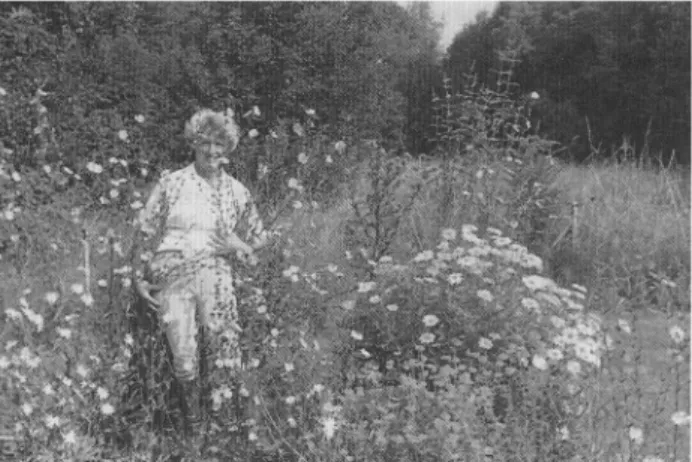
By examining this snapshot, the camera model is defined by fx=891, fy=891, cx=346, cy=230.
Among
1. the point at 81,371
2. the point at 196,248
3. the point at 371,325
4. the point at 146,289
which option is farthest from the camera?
the point at 371,325

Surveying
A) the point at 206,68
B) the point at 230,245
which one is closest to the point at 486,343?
the point at 230,245

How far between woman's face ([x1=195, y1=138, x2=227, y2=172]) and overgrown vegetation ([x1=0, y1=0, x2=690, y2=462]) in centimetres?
48

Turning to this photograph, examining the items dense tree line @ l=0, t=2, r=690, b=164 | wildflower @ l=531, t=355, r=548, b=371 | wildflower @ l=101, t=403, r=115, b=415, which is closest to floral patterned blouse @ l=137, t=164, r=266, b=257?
wildflower @ l=101, t=403, r=115, b=415

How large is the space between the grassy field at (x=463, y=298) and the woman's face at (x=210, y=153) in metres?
0.56

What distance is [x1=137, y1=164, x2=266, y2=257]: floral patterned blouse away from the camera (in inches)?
150

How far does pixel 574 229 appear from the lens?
6926 millimetres

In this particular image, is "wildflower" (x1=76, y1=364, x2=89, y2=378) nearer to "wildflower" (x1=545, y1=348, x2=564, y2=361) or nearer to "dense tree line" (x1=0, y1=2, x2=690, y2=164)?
"wildflower" (x1=545, y1=348, x2=564, y2=361)

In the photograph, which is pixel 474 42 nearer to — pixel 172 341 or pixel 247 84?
pixel 247 84

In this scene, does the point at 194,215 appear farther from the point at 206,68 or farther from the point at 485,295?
the point at 206,68

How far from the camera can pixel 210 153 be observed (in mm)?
3865

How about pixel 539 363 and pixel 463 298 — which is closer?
pixel 539 363

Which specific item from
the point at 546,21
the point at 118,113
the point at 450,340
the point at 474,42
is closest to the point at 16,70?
the point at 118,113

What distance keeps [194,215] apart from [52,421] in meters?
1.09

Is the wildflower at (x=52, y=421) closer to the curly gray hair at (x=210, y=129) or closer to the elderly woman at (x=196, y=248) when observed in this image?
the elderly woman at (x=196, y=248)
